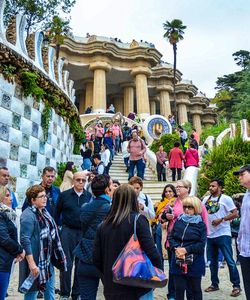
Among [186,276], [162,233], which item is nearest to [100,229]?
[186,276]

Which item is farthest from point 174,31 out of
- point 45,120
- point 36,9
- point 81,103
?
point 45,120

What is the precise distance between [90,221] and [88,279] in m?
0.56

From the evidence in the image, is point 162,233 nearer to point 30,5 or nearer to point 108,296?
point 108,296

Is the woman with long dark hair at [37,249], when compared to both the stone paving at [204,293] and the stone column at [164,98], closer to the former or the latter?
the stone paving at [204,293]

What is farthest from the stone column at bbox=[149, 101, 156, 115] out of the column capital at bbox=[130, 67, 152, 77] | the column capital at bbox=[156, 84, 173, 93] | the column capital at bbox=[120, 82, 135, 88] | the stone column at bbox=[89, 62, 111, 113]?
the stone column at bbox=[89, 62, 111, 113]

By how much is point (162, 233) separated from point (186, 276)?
147 centimetres

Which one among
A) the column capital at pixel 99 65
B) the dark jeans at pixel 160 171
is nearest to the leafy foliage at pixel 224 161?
the dark jeans at pixel 160 171

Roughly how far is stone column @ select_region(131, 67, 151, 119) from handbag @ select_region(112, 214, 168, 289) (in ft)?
108

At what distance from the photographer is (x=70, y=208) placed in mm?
4973

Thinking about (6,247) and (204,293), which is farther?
(204,293)

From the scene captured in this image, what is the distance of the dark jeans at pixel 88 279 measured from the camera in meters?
3.68

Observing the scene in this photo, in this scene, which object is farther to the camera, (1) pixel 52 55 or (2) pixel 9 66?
(1) pixel 52 55

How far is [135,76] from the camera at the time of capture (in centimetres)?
3669

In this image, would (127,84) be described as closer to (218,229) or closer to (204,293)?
(218,229)
